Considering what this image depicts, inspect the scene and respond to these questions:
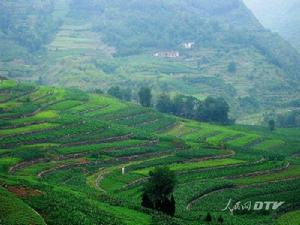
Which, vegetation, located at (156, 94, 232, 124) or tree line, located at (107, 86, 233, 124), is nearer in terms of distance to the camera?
vegetation, located at (156, 94, 232, 124)

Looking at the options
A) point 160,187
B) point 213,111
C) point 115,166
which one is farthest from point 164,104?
point 160,187

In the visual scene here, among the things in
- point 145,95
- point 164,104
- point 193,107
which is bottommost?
point 193,107

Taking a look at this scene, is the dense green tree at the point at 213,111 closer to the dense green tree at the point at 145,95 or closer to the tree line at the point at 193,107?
the tree line at the point at 193,107

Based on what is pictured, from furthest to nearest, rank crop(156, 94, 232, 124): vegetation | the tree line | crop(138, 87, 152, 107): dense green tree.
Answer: crop(138, 87, 152, 107): dense green tree
the tree line
crop(156, 94, 232, 124): vegetation

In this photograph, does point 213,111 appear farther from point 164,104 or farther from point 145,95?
point 145,95

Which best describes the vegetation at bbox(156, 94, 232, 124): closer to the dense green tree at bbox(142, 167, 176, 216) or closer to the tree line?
the tree line

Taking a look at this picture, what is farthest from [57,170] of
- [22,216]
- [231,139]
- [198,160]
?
[231,139]

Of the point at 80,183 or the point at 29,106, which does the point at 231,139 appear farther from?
the point at 80,183

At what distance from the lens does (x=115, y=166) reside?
343 feet

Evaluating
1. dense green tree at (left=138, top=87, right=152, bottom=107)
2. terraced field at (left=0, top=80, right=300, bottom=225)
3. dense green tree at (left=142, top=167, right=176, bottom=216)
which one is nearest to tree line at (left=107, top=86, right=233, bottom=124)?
dense green tree at (left=138, top=87, right=152, bottom=107)

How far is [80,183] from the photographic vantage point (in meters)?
90.3

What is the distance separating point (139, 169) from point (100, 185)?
14.1 metres

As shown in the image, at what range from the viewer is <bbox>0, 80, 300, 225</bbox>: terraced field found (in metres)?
62.4

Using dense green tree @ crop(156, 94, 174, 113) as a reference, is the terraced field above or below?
below
